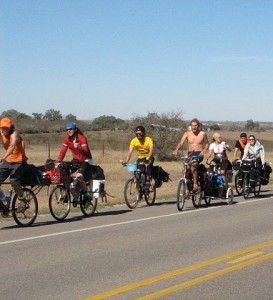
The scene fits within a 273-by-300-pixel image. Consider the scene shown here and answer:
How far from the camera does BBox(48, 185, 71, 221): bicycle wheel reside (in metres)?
13.3

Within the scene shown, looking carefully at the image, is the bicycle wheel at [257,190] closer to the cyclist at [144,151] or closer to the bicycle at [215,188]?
the bicycle at [215,188]

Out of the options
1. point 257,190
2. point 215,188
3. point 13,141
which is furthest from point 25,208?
point 257,190

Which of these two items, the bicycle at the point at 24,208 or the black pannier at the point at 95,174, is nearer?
the bicycle at the point at 24,208

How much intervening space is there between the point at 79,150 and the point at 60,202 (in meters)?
1.19

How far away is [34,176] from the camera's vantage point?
12586 millimetres

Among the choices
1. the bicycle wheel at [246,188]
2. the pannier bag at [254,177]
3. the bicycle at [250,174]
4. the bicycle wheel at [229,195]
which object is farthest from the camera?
the pannier bag at [254,177]

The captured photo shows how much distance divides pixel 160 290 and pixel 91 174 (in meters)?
6.95

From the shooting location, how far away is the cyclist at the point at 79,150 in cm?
1349

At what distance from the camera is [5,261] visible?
9000 mm

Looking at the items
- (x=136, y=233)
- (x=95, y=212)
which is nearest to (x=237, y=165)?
(x=95, y=212)

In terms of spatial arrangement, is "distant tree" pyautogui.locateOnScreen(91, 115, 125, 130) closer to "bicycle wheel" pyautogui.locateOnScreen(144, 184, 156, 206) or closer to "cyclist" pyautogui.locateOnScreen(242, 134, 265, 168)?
"cyclist" pyautogui.locateOnScreen(242, 134, 265, 168)

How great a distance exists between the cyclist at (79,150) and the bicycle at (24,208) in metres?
1.32

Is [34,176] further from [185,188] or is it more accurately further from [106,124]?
[106,124]

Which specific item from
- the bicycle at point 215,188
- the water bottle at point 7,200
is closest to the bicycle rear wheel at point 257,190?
the bicycle at point 215,188
